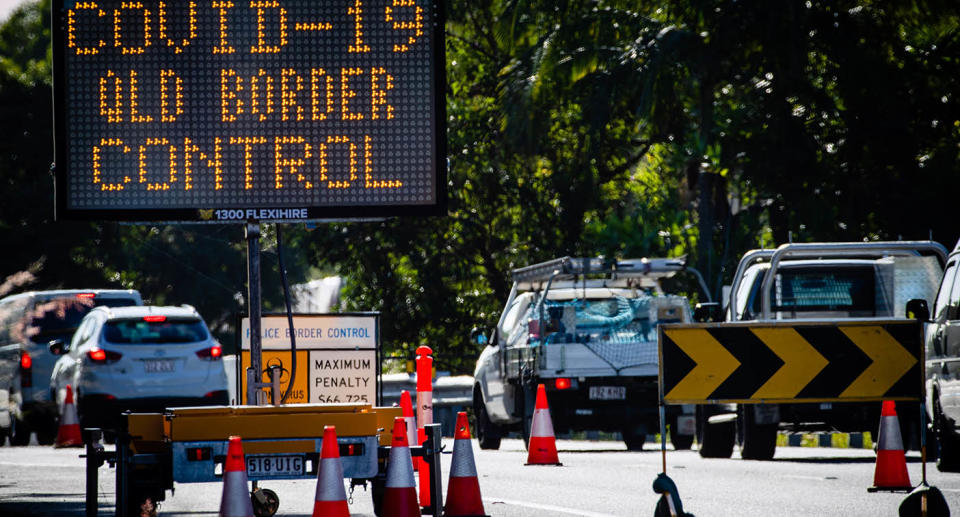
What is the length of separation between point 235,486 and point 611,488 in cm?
550

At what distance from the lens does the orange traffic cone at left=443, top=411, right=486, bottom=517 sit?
34.2 ft

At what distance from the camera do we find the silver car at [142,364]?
21.3 metres

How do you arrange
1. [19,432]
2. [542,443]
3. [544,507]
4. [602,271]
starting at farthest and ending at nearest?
[19,432] → [602,271] → [542,443] → [544,507]

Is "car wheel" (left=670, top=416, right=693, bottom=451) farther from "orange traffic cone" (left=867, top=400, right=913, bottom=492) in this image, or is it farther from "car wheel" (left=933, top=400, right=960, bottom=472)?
"orange traffic cone" (left=867, top=400, right=913, bottom=492)

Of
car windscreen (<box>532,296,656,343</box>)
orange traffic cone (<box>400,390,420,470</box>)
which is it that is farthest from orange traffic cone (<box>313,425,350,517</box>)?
car windscreen (<box>532,296,656,343</box>)

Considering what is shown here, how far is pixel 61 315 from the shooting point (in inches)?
941

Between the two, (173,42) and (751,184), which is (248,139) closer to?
(173,42)

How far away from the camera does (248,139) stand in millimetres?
10883

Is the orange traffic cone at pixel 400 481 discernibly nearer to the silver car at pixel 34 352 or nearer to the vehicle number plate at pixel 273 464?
the vehicle number plate at pixel 273 464

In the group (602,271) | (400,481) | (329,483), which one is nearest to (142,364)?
(602,271)

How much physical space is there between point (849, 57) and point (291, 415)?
19.1 meters

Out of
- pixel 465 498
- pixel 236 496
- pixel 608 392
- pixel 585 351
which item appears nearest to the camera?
pixel 236 496

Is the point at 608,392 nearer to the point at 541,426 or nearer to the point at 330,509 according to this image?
the point at 541,426

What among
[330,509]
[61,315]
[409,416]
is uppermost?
[61,315]
